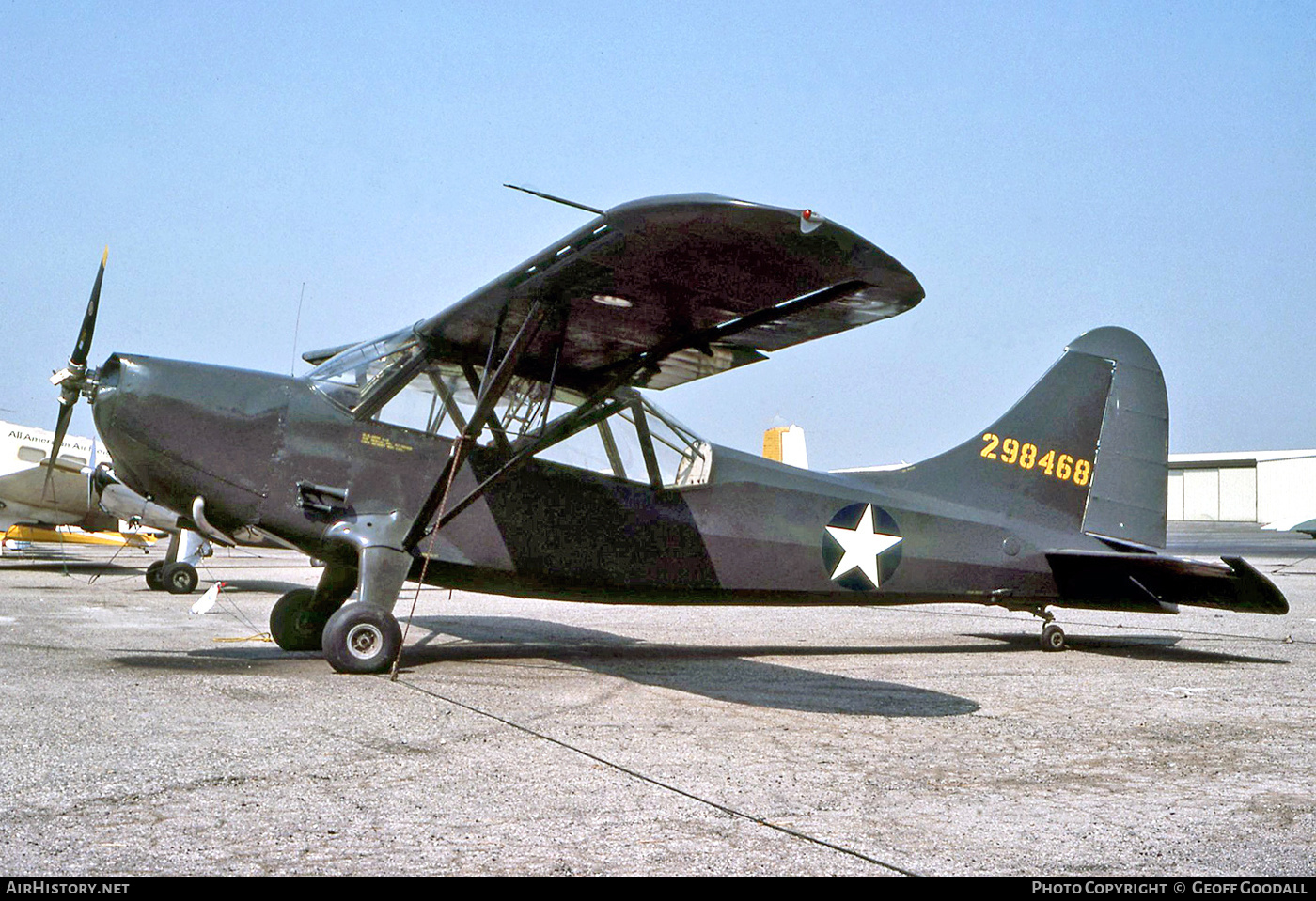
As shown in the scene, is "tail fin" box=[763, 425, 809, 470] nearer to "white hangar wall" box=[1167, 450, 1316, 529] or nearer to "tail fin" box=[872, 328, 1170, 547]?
"tail fin" box=[872, 328, 1170, 547]

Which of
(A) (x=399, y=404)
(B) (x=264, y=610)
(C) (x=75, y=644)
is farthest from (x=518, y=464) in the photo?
(B) (x=264, y=610)

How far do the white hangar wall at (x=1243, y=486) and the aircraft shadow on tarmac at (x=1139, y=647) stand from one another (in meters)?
68.0

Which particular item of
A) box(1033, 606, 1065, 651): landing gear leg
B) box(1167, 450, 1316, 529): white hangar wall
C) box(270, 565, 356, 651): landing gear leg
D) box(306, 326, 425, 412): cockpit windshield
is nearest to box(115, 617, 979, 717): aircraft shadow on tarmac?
box(270, 565, 356, 651): landing gear leg

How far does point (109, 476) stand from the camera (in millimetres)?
17250

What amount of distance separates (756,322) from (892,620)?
24.7 feet

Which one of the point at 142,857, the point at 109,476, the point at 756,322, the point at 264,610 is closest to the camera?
the point at 142,857

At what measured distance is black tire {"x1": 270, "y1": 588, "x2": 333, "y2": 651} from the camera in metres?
8.09

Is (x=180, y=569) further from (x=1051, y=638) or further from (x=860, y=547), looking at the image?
(x=1051, y=638)

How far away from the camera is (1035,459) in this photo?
988 cm

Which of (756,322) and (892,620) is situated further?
(892,620)

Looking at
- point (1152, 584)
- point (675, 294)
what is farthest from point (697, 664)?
point (1152, 584)

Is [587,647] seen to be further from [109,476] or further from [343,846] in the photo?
[109,476]

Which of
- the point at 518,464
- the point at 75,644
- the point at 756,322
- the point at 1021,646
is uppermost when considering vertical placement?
the point at 756,322

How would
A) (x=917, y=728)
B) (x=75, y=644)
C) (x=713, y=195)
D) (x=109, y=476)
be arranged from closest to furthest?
(x=713, y=195), (x=917, y=728), (x=75, y=644), (x=109, y=476)
